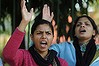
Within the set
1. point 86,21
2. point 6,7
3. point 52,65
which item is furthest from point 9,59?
point 6,7

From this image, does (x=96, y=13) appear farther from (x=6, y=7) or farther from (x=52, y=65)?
(x=52, y=65)

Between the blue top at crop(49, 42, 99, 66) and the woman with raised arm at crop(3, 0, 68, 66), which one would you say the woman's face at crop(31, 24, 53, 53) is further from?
the blue top at crop(49, 42, 99, 66)

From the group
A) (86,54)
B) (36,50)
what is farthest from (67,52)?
(36,50)

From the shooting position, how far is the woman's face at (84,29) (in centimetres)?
384

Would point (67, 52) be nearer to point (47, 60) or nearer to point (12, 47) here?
point (47, 60)

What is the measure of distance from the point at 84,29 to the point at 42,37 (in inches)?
24.7

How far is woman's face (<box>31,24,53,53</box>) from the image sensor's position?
3.38m

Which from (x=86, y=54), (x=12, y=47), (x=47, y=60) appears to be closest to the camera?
(x=12, y=47)

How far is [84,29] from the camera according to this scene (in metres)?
3.84

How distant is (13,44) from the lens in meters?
3.14

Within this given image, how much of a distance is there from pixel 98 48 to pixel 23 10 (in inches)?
38.1

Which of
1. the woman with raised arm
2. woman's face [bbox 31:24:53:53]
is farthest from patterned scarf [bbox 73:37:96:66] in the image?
woman's face [bbox 31:24:53:53]

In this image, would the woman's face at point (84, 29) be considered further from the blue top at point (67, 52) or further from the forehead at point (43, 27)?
the forehead at point (43, 27)

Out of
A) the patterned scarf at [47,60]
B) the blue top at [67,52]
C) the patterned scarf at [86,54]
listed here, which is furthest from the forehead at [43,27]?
the patterned scarf at [86,54]
